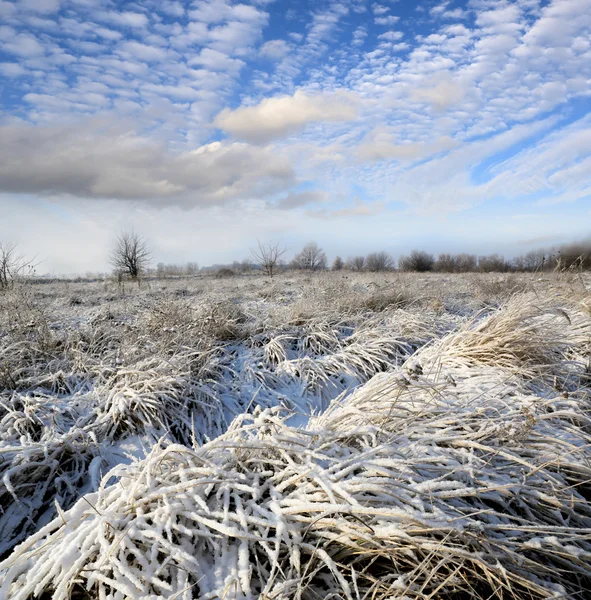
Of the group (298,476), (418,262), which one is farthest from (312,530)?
(418,262)

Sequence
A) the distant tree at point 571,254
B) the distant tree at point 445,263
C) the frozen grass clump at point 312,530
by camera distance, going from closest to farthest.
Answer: the frozen grass clump at point 312,530 → the distant tree at point 571,254 → the distant tree at point 445,263

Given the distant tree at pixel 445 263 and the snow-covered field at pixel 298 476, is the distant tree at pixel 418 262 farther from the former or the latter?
the snow-covered field at pixel 298 476

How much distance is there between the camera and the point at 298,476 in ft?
5.37

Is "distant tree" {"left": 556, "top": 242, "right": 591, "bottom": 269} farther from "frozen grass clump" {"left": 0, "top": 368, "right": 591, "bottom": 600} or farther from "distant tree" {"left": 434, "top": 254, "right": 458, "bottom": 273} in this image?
"distant tree" {"left": 434, "top": 254, "right": 458, "bottom": 273}

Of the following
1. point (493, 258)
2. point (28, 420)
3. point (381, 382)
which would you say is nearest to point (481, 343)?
point (381, 382)

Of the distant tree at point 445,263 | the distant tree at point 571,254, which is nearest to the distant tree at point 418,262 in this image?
the distant tree at point 445,263

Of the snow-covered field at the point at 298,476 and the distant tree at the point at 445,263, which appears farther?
the distant tree at the point at 445,263

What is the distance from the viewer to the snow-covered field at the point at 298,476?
142 cm

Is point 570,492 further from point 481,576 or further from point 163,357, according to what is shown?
point 163,357

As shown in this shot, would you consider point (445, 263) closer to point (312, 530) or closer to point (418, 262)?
point (418, 262)

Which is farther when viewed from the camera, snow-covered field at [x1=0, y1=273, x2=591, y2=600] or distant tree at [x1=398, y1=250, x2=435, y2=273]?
distant tree at [x1=398, y1=250, x2=435, y2=273]

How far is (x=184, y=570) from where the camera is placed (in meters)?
1.41

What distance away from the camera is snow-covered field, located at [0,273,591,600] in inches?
55.9

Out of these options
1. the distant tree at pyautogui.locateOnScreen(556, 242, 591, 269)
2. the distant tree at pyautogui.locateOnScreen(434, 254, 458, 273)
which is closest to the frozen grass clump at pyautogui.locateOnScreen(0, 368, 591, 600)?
the distant tree at pyautogui.locateOnScreen(556, 242, 591, 269)
